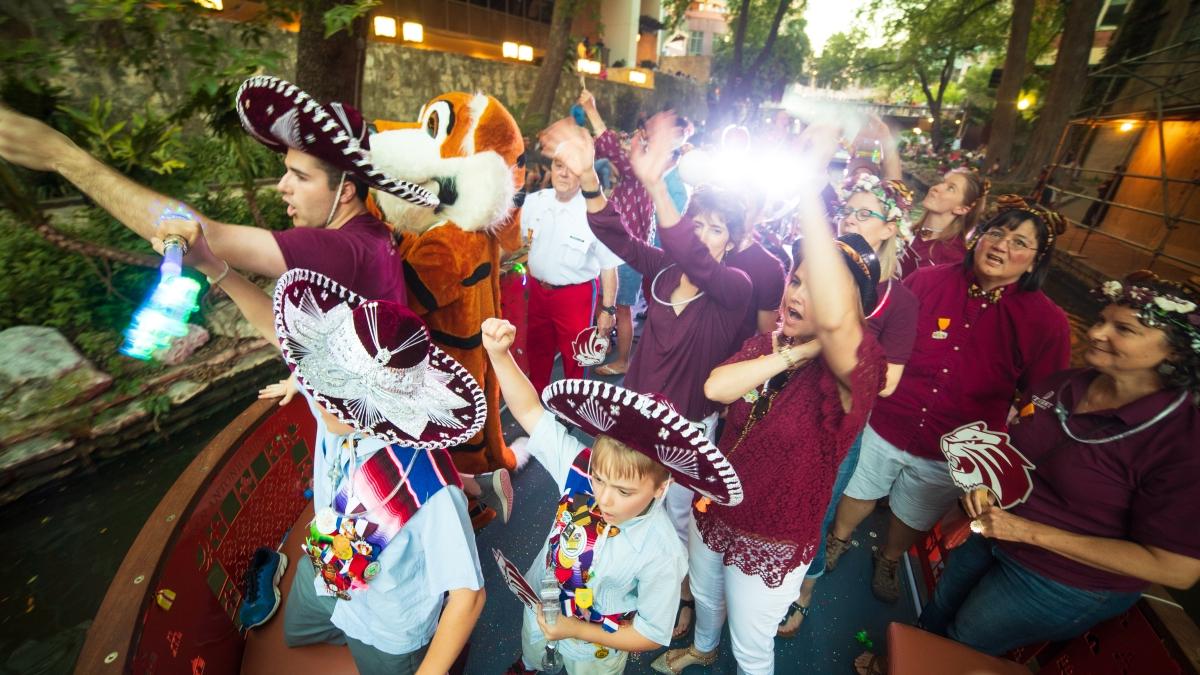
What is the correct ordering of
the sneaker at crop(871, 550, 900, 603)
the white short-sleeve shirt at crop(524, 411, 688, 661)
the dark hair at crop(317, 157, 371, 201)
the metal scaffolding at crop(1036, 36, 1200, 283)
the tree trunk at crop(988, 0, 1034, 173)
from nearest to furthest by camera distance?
1. the white short-sleeve shirt at crop(524, 411, 688, 661)
2. the dark hair at crop(317, 157, 371, 201)
3. the sneaker at crop(871, 550, 900, 603)
4. the metal scaffolding at crop(1036, 36, 1200, 283)
5. the tree trunk at crop(988, 0, 1034, 173)

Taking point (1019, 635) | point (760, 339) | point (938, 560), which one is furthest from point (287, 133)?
point (938, 560)

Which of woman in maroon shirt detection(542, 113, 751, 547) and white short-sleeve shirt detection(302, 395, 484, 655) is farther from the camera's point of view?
woman in maroon shirt detection(542, 113, 751, 547)

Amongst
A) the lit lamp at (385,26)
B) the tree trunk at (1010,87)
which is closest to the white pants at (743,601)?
the lit lamp at (385,26)

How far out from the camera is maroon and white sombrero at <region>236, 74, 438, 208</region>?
5.01ft

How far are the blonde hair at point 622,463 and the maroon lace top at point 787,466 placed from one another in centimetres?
43

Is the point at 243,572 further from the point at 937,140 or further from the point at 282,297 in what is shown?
the point at 937,140

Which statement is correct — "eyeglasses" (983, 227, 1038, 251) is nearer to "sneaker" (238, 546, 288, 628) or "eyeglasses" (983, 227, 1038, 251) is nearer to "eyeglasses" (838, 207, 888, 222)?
"eyeglasses" (838, 207, 888, 222)

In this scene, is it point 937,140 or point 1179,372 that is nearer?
point 1179,372

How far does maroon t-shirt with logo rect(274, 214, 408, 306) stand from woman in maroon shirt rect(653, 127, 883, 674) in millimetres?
1263

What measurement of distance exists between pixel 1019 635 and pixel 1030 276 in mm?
1547

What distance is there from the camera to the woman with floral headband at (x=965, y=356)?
2344mm

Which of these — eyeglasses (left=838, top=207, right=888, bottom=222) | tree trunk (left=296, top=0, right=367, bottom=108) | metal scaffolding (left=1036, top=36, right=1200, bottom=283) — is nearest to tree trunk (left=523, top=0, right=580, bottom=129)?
tree trunk (left=296, top=0, right=367, bottom=108)

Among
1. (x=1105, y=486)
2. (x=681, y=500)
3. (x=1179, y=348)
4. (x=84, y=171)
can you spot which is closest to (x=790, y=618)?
(x=681, y=500)

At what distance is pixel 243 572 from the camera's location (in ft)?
7.04
